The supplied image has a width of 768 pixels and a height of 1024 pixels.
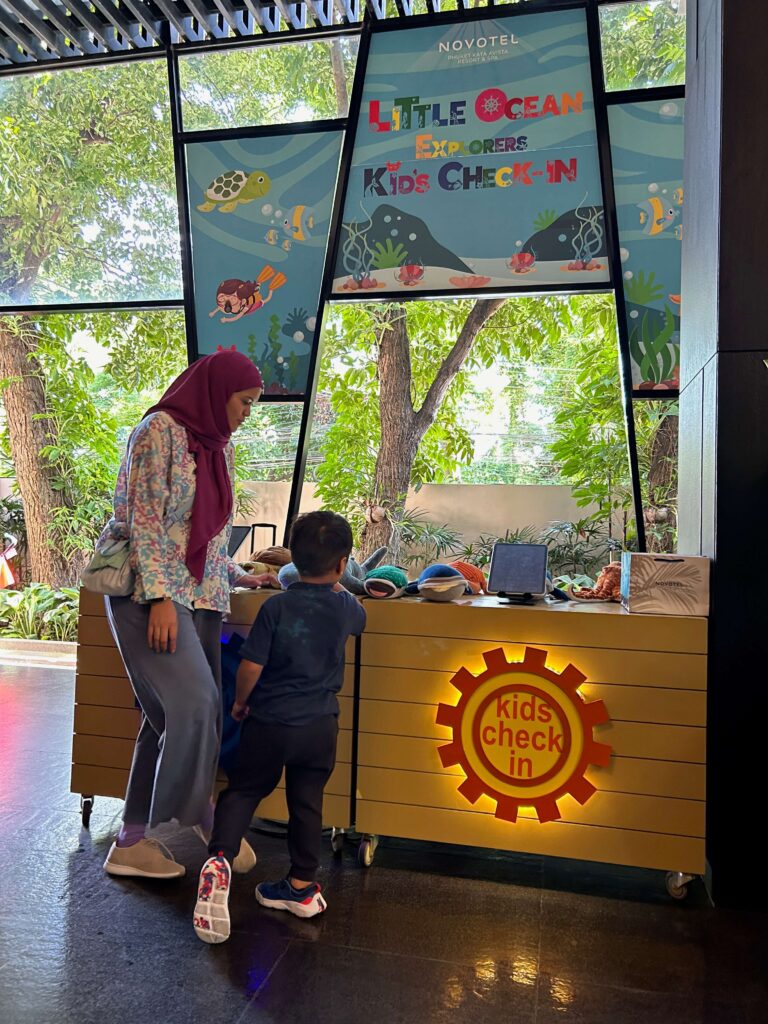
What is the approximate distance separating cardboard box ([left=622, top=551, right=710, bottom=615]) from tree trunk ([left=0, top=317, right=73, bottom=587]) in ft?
19.6

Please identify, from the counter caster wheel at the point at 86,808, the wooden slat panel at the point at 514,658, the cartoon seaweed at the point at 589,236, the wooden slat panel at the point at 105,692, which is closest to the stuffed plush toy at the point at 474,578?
the wooden slat panel at the point at 514,658

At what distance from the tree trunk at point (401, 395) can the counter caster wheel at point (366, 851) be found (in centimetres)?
506

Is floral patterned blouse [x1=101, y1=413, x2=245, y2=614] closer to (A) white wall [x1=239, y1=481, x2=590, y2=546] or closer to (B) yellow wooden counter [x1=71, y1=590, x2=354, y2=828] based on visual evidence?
(B) yellow wooden counter [x1=71, y1=590, x2=354, y2=828]

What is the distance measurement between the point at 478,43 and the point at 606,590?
3.14m

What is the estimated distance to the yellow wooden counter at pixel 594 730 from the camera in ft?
7.16

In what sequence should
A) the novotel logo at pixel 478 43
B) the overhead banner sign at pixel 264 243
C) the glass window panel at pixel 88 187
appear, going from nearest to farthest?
the novotel logo at pixel 478 43, the overhead banner sign at pixel 264 243, the glass window panel at pixel 88 187

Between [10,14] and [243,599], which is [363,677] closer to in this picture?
[243,599]

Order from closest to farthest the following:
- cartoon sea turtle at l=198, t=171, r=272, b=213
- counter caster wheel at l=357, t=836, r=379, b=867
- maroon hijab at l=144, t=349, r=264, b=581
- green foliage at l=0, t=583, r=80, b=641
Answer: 1. maroon hijab at l=144, t=349, r=264, b=581
2. counter caster wheel at l=357, t=836, r=379, b=867
3. cartoon sea turtle at l=198, t=171, r=272, b=213
4. green foliage at l=0, t=583, r=80, b=641

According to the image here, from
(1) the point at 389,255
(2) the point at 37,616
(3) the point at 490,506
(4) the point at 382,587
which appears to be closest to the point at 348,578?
(4) the point at 382,587

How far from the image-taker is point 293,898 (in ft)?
6.67

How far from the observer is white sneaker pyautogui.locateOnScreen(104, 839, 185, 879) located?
2209mm

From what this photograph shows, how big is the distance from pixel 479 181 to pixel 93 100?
2448mm

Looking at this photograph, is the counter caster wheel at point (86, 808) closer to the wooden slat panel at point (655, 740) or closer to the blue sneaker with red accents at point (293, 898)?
the blue sneaker with red accents at point (293, 898)

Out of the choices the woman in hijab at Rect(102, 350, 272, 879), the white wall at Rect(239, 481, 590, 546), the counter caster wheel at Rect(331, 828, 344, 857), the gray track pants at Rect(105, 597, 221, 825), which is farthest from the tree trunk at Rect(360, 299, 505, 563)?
the gray track pants at Rect(105, 597, 221, 825)
